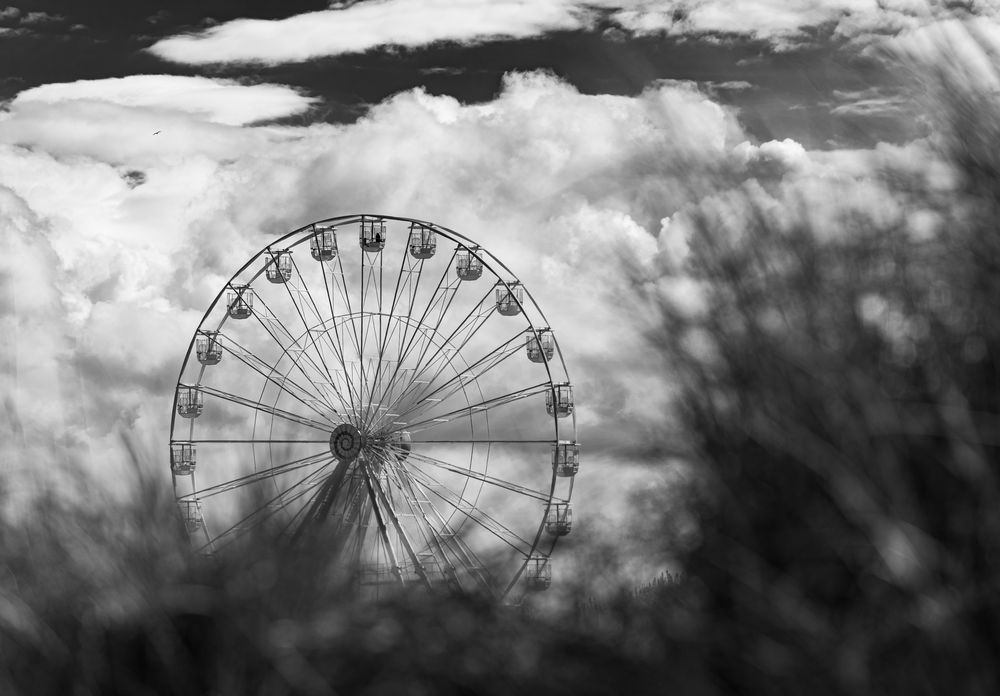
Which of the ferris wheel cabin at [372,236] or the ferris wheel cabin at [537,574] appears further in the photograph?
the ferris wheel cabin at [372,236]

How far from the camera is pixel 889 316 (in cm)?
372

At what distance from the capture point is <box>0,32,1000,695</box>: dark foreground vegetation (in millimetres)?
3223

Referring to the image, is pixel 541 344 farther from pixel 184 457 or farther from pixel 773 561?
pixel 773 561

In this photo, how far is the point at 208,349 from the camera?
1003 inches

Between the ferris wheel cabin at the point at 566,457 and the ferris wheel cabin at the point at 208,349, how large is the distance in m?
7.39

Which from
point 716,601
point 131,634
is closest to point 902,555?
point 716,601

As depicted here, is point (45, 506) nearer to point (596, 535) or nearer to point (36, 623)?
point (36, 623)

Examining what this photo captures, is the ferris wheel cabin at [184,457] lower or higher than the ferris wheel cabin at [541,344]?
lower

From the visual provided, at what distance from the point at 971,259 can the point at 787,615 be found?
130 centimetres

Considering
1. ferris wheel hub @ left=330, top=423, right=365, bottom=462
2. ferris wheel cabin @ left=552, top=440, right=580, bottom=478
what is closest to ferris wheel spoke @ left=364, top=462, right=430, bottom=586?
ferris wheel hub @ left=330, top=423, right=365, bottom=462

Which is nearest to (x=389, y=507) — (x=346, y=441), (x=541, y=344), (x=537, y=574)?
(x=346, y=441)

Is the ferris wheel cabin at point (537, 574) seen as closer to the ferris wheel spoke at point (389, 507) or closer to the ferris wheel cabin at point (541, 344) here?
the ferris wheel spoke at point (389, 507)

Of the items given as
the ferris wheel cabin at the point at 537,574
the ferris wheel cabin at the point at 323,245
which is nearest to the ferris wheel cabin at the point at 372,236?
the ferris wheel cabin at the point at 323,245

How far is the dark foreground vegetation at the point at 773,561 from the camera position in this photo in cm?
322
